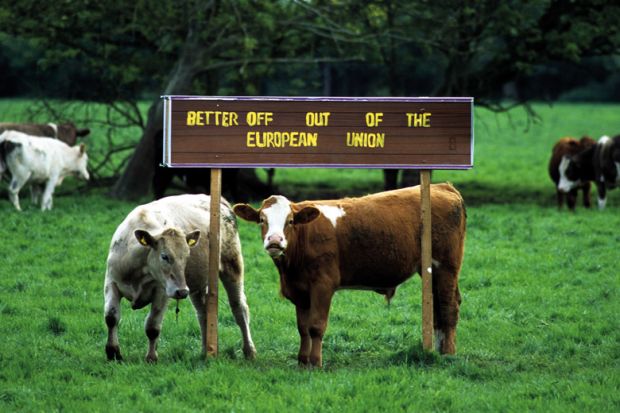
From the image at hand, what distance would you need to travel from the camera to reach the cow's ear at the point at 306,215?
10.0 m

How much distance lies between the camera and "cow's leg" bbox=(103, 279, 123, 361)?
9.99 metres

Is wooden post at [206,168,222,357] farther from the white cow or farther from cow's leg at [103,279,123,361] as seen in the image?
the white cow

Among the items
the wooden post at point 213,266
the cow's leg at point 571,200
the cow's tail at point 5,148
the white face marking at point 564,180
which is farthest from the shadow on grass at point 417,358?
the white face marking at point 564,180

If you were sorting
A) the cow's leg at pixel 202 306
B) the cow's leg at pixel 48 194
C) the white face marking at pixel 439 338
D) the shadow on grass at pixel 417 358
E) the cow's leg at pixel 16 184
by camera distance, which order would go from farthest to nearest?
the cow's leg at pixel 48 194, the cow's leg at pixel 16 184, the white face marking at pixel 439 338, the cow's leg at pixel 202 306, the shadow on grass at pixel 417 358

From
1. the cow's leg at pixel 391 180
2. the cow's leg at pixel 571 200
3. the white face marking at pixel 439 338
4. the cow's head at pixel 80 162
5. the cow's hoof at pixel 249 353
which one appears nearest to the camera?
the cow's hoof at pixel 249 353

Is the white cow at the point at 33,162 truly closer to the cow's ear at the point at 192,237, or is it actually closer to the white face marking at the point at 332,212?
the cow's ear at the point at 192,237

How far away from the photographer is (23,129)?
74.6 feet

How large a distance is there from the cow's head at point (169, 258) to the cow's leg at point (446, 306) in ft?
8.53

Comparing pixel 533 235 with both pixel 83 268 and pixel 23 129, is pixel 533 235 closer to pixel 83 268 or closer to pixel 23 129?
pixel 83 268

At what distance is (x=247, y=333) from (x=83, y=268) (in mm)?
4821

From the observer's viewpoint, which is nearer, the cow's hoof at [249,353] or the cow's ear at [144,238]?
the cow's ear at [144,238]

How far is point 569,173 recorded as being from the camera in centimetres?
2256

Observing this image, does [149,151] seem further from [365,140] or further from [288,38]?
[365,140]

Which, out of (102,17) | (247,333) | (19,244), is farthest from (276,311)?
(102,17)
